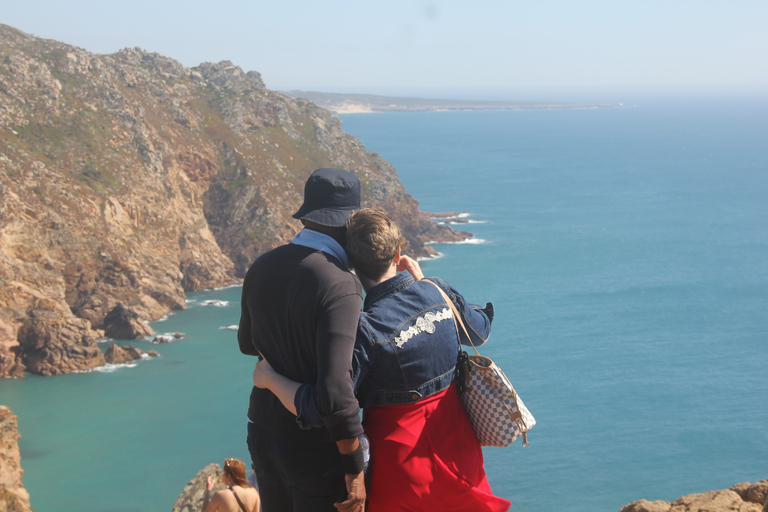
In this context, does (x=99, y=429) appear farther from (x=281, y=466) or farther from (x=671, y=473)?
(x=281, y=466)

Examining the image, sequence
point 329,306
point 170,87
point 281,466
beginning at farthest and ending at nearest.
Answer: point 170,87 → point 281,466 → point 329,306

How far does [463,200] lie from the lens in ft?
387

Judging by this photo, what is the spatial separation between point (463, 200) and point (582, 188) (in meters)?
32.1

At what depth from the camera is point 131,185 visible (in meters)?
67.9

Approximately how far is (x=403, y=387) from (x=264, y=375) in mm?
762

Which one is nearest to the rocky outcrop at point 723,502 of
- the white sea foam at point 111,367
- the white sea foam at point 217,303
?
the white sea foam at point 111,367

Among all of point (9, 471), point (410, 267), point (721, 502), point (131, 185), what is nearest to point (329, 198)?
point (410, 267)

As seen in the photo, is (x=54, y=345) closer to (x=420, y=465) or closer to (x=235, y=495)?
(x=235, y=495)

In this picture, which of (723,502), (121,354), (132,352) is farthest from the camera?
(132,352)

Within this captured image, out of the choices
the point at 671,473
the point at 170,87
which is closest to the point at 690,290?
the point at 671,473

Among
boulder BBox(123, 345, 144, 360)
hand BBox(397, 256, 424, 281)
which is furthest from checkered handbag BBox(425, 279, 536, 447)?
boulder BBox(123, 345, 144, 360)

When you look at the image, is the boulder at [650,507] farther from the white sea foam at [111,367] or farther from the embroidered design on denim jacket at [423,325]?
the white sea foam at [111,367]

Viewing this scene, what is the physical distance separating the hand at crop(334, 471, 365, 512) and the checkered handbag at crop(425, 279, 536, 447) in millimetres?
762

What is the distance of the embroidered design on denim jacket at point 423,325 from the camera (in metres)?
3.60
